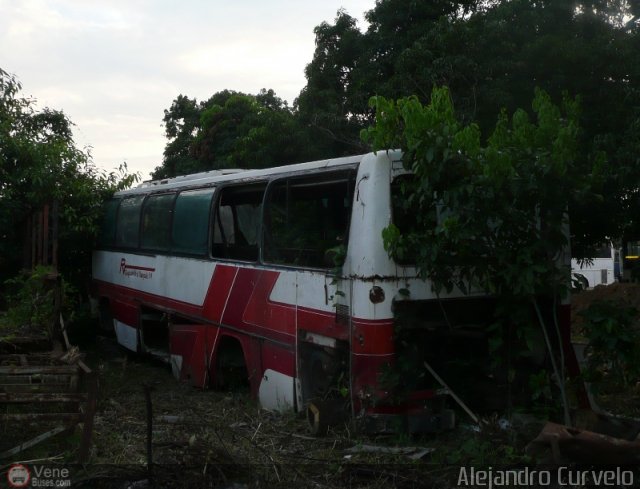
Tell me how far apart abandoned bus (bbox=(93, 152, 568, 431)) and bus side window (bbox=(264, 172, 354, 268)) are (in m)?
0.01

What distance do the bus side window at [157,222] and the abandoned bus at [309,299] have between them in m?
0.04

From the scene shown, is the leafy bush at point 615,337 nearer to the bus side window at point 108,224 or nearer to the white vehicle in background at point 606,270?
the bus side window at point 108,224

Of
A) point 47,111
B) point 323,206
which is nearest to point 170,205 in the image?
point 323,206

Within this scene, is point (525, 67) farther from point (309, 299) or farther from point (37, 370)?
point (37, 370)

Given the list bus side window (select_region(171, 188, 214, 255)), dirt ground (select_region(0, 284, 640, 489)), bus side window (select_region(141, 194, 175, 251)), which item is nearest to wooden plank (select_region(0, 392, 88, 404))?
dirt ground (select_region(0, 284, 640, 489))

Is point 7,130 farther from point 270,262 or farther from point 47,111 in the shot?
point 47,111

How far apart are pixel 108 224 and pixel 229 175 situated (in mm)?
4537

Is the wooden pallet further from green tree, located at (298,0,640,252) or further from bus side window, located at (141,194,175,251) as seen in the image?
green tree, located at (298,0,640,252)

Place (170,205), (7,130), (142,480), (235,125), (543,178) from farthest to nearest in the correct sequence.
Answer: (235,125), (7,130), (170,205), (543,178), (142,480)

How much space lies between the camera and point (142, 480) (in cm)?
505

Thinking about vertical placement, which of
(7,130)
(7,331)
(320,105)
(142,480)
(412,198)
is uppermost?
(320,105)

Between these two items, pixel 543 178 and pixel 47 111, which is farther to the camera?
pixel 47 111

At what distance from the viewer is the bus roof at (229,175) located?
6516 mm

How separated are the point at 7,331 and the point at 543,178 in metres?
6.16
